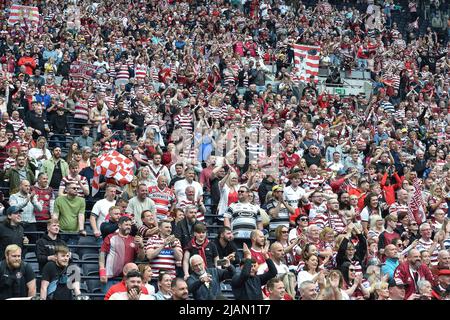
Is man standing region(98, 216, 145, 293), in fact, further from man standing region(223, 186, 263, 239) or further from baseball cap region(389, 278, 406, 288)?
baseball cap region(389, 278, 406, 288)

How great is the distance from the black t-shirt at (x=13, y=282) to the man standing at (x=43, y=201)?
106 inches

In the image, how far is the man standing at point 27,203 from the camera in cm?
1179

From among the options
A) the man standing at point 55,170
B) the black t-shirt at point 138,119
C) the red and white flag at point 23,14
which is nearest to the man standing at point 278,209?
the man standing at point 55,170

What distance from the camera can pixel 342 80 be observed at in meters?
26.4

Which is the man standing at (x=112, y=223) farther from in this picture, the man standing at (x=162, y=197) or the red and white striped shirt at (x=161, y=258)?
the man standing at (x=162, y=197)

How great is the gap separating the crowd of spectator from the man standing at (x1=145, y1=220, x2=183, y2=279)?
0.08ft

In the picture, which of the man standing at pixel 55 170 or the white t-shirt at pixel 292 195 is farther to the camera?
the white t-shirt at pixel 292 195

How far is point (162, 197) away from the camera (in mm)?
12945

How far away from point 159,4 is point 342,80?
19.9ft

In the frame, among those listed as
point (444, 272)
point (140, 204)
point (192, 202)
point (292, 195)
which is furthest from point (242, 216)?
point (444, 272)

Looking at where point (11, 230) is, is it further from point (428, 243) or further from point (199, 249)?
point (428, 243)

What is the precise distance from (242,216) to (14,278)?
160 inches

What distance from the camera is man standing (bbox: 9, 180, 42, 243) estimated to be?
1179 cm

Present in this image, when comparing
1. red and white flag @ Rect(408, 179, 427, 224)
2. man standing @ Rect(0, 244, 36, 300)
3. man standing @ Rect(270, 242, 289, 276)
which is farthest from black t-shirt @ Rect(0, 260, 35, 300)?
red and white flag @ Rect(408, 179, 427, 224)
